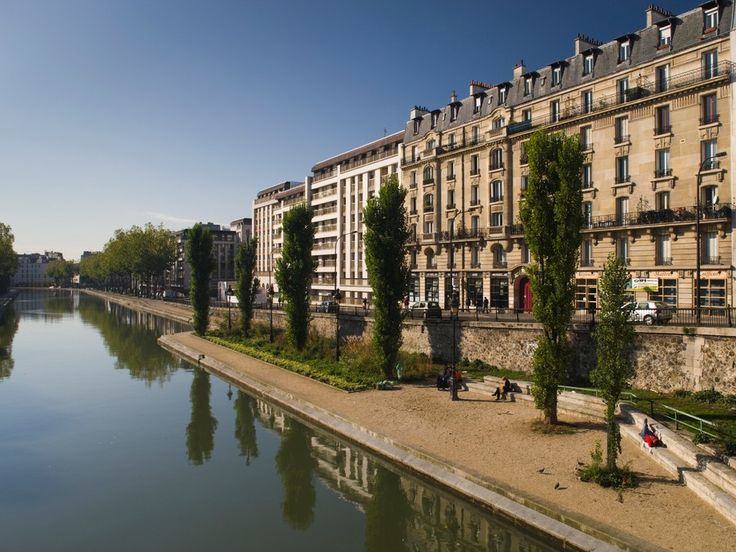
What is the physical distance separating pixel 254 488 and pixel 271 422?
7.56 metres

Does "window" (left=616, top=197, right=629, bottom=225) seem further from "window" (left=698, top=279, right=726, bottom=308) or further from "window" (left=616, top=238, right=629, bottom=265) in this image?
"window" (left=698, top=279, right=726, bottom=308)

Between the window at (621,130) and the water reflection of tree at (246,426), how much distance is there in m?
30.0

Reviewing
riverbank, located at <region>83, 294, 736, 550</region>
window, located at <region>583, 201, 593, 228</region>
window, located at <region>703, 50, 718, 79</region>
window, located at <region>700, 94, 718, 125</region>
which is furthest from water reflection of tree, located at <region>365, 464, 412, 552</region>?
window, located at <region>703, 50, 718, 79</region>

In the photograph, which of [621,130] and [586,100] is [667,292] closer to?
[621,130]

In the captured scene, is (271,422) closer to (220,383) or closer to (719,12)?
(220,383)

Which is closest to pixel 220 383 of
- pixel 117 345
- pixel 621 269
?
pixel 117 345

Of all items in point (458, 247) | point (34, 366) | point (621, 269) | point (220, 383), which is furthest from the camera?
point (458, 247)

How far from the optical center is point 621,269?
15484 millimetres

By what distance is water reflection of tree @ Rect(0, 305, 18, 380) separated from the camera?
3747 cm

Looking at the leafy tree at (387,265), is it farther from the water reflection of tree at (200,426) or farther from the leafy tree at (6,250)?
the leafy tree at (6,250)

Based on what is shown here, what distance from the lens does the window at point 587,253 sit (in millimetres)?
38378

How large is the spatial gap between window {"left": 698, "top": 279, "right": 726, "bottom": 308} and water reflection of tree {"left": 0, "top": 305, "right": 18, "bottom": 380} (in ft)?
147

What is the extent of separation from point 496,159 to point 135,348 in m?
37.9

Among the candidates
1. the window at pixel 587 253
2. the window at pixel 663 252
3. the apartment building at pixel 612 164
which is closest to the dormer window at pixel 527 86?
the apartment building at pixel 612 164
